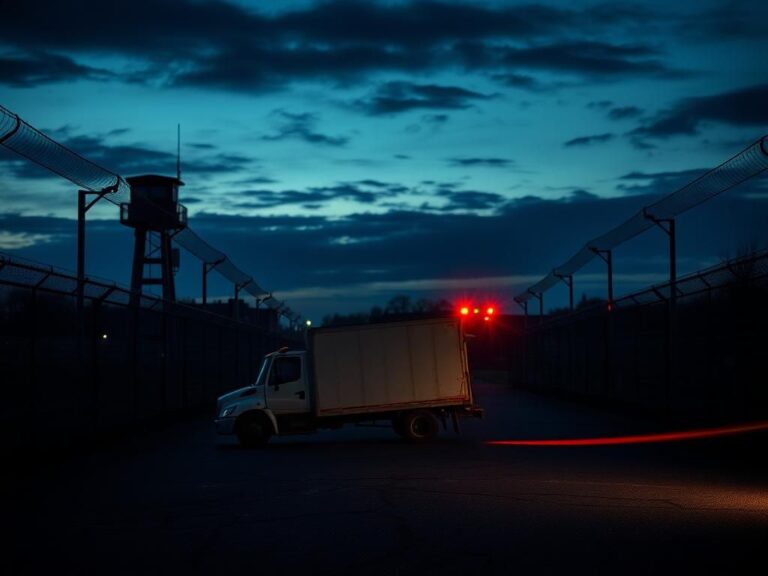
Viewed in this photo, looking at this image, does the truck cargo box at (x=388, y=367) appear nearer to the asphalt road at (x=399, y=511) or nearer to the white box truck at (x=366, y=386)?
the white box truck at (x=366, y=386)

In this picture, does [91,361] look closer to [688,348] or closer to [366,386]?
[366,386]

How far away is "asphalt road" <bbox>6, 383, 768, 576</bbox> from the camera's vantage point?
9.16 metres

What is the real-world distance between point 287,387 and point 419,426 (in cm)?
297

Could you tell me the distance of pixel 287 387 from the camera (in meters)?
24.1

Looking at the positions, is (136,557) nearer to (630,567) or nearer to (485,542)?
(485,542)

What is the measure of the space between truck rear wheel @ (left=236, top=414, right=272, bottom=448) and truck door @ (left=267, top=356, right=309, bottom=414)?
42 centimetres

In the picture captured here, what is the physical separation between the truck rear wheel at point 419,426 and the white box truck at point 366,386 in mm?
21

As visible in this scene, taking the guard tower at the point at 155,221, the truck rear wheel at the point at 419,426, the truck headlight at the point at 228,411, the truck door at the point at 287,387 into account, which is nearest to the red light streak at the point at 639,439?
the truck rear wheel at the point at 419,426

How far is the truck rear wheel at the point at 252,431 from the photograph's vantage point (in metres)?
23.6

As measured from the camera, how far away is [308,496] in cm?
1384

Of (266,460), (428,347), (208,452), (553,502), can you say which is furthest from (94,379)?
(553,502)

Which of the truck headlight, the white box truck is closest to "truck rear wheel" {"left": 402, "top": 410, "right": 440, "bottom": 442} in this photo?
the white box truck

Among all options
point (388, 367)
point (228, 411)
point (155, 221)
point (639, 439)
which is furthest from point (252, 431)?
point (155, 221)

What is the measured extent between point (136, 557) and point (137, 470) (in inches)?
337
